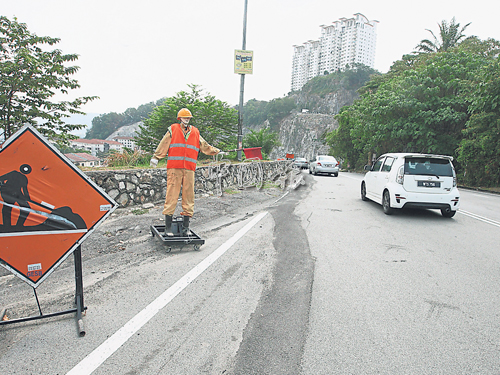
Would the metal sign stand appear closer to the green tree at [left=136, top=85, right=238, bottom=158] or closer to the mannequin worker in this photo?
the mannequin worker

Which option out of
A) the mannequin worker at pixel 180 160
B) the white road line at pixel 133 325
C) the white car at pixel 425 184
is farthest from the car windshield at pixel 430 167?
the white road line at pixel 133 325

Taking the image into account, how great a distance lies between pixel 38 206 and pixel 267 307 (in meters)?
2.37

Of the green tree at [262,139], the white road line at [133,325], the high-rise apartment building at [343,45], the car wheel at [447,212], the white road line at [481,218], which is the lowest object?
the white road line at [133,325]

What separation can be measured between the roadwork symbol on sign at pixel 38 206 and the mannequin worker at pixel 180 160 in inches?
88.1

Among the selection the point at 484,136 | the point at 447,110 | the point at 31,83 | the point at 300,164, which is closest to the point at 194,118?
the point at 31,83

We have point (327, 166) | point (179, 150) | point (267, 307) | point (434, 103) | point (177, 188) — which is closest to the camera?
point (267, 307)

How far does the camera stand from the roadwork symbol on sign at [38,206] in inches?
118

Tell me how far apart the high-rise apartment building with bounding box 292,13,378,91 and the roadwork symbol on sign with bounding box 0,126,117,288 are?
182676 millimetres

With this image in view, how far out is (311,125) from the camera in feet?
452

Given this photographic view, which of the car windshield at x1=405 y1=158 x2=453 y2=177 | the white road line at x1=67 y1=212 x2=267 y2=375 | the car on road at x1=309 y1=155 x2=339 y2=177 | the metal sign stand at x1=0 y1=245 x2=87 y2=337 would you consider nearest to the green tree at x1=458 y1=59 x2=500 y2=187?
the car on road at x1=309 y1=155 x2=339 y2=177

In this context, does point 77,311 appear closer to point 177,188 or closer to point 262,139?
point 177,188

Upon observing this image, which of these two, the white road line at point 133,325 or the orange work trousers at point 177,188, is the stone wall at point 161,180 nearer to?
the orange work trousers at point 177,188

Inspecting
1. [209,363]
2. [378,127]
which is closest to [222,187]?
[209,363]

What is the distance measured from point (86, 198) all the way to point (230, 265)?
217 cm
